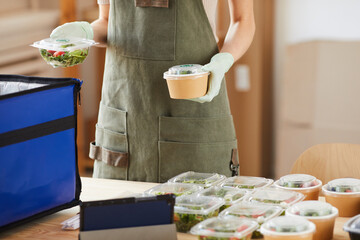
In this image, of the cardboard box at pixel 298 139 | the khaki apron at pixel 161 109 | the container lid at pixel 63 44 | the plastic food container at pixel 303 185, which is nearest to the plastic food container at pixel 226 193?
the plastic food container at pixel 303 185

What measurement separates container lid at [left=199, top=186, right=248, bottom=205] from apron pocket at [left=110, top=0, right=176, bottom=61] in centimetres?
59

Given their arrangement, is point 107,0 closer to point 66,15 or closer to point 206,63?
point 206,63

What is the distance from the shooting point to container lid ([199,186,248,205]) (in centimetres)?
151

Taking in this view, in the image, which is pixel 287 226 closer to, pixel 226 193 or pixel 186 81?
pixel 226 193

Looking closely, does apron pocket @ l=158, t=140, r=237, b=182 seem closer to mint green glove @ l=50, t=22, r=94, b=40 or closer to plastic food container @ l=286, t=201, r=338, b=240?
mint green glove @ l=50, t=22, r=94, b=40

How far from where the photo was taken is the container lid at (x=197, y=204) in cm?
143

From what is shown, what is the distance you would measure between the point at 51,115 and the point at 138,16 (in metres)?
0.62

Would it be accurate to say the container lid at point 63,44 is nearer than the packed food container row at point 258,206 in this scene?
No

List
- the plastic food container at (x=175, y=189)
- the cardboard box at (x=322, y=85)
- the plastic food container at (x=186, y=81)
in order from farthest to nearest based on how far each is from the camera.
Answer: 1. the cardboard box at (x=322, y=85)
2. the plastic food container at (x=186, y=81)
3. the plastic food container at (x=175, y=189)

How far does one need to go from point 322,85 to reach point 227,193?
244 centimetres

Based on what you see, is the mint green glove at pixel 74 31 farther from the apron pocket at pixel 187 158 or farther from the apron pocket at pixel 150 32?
the apron pocket at pixel 187 158

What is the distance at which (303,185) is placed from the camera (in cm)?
158

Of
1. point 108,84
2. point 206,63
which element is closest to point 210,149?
point 206,63

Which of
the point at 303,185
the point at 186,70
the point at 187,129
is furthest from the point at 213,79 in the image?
the point at 303,185
